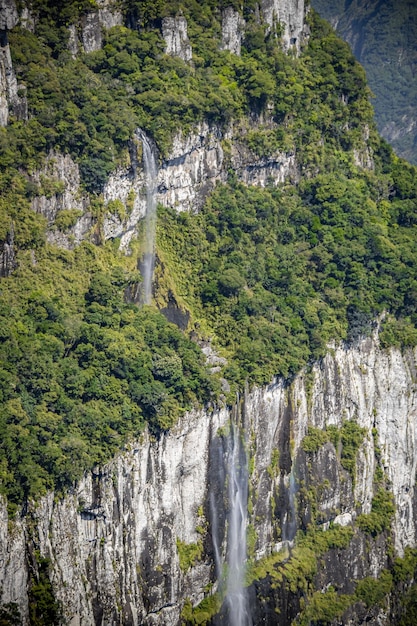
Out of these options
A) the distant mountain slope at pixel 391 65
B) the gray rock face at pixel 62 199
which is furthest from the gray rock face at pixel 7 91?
the distant mountain slope at pixel 391 65

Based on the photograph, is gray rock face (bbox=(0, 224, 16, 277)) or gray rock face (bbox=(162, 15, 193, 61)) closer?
gray rock face (bbox=(0, 224, 16, 277))

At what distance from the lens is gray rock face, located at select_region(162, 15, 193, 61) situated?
45750 mm

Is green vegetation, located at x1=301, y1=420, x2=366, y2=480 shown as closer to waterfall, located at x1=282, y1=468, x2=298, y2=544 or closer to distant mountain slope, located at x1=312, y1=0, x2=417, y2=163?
waterfall, located at x1=282, y1=468, x2=298, y2=544

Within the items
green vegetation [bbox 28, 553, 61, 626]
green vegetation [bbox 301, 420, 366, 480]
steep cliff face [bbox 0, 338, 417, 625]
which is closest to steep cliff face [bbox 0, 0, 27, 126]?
steep cliff face [bbox 0, 338, 417, 625]

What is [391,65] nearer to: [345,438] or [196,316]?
[345,438]

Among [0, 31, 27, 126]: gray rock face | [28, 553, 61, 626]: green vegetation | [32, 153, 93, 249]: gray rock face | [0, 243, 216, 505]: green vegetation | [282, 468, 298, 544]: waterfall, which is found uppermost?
[0, 31, 27, 126]: gray rock face

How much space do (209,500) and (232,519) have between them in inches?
49.9

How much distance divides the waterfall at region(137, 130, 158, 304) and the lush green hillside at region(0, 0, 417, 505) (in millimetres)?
→ 340

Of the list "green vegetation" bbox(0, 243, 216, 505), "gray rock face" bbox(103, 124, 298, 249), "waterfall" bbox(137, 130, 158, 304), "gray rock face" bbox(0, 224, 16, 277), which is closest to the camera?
"green vegetation" bbox(0, 243, 216, 505)

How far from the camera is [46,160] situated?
40.1m

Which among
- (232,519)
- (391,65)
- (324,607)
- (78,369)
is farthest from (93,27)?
(391,65)

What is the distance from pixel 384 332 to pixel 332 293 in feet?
9.07

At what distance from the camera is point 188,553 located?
40000 millimetres

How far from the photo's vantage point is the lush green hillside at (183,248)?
3719 centimetres
